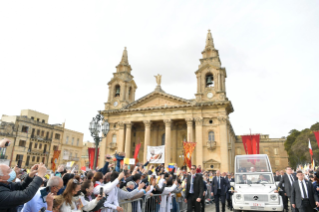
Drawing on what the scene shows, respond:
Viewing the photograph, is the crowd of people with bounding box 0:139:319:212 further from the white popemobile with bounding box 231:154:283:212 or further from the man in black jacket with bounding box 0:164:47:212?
the white popemobile with bounding box 231:154:283:212

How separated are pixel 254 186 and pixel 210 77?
95.9ft

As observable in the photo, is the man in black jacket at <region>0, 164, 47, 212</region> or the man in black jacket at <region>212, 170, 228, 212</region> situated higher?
the man in black jacket at <region>0, 164, 47, 212</region>

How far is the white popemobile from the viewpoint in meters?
10.2

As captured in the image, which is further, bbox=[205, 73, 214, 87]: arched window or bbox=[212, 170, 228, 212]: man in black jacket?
bbox=[205, 73, 214, 87]: arched window

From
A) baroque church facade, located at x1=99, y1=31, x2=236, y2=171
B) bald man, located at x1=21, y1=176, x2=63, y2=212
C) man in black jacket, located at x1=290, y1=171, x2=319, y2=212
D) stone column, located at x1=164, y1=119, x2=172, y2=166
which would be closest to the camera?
bald man, located at x1=21, y1=176, x2=63, y2=212

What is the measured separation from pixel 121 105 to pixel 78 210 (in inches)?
1520

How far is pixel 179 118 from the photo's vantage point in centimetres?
3706

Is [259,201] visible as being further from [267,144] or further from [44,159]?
[267,144]

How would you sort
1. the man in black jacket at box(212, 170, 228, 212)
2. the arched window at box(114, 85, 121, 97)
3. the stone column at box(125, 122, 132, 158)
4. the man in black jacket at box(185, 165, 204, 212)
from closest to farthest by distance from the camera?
the man in black jacket at box(185, 165, 204, 212) < the man in black jacket at box(212, 170, 228, 212) < the stone column at box(125, 122, 132, 158) < the arched window at box(114, 85, 121, 97)

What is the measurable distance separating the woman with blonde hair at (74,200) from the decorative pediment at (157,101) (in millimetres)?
33870

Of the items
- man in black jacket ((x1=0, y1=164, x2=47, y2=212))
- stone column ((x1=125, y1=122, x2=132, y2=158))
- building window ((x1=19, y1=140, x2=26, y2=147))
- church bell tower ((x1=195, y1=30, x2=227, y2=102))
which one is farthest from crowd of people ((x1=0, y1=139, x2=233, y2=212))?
building window ((x1=19, y1=140, x2=26, y2=147))

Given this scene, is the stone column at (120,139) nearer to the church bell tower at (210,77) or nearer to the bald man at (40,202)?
the church bell tower at (210,77)

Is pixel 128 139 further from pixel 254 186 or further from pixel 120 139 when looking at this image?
pixel 254 186

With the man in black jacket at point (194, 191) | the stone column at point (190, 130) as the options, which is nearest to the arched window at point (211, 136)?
the stone column at point (190, 130)
